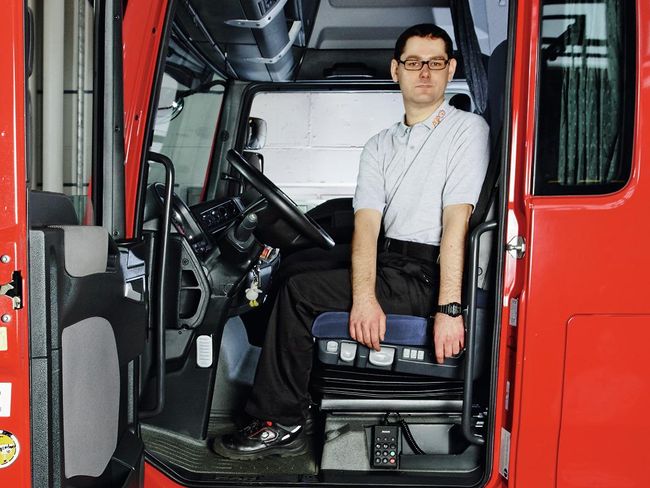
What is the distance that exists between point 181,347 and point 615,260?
4.82ft

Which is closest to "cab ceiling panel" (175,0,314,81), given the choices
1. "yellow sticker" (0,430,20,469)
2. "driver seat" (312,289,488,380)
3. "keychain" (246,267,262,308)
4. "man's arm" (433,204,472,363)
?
"keychain" (246,267,262,308)

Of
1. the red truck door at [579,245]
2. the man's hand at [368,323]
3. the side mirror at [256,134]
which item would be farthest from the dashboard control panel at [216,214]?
the red truck door at [579,245]

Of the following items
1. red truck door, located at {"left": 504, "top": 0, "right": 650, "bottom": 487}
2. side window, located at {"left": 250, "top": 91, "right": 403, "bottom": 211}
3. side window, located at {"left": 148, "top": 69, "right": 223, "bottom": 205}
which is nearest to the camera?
red truck door, located at {"left": 504, "top": 0, "right": 650, "bottom": 487}

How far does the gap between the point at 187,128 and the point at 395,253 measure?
4.19ft

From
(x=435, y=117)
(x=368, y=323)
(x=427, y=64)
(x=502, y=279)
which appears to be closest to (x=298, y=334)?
(x=368, y=323)

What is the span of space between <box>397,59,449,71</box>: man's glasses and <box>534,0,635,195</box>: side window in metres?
0.49

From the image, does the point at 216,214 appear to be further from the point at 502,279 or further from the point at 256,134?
the point at 502,279

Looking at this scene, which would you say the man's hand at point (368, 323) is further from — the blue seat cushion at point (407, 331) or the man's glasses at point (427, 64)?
the man's glasses at point (427, 64)

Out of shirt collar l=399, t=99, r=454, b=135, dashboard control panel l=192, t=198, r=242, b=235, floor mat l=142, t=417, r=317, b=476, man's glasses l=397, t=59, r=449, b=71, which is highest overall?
man's glasses l=397, t=59, r=449, b=71

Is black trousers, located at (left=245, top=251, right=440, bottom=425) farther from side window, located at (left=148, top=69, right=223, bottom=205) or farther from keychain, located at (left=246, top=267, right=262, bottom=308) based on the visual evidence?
side window, located at (left=148, top=69, right=223, bottom=205)

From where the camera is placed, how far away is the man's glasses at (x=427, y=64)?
85.4 inches

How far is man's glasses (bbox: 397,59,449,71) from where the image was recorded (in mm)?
2168

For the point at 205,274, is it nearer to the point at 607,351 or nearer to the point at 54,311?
A: the point at 54,311

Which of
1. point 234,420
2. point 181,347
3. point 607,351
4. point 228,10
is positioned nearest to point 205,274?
point 181,347
